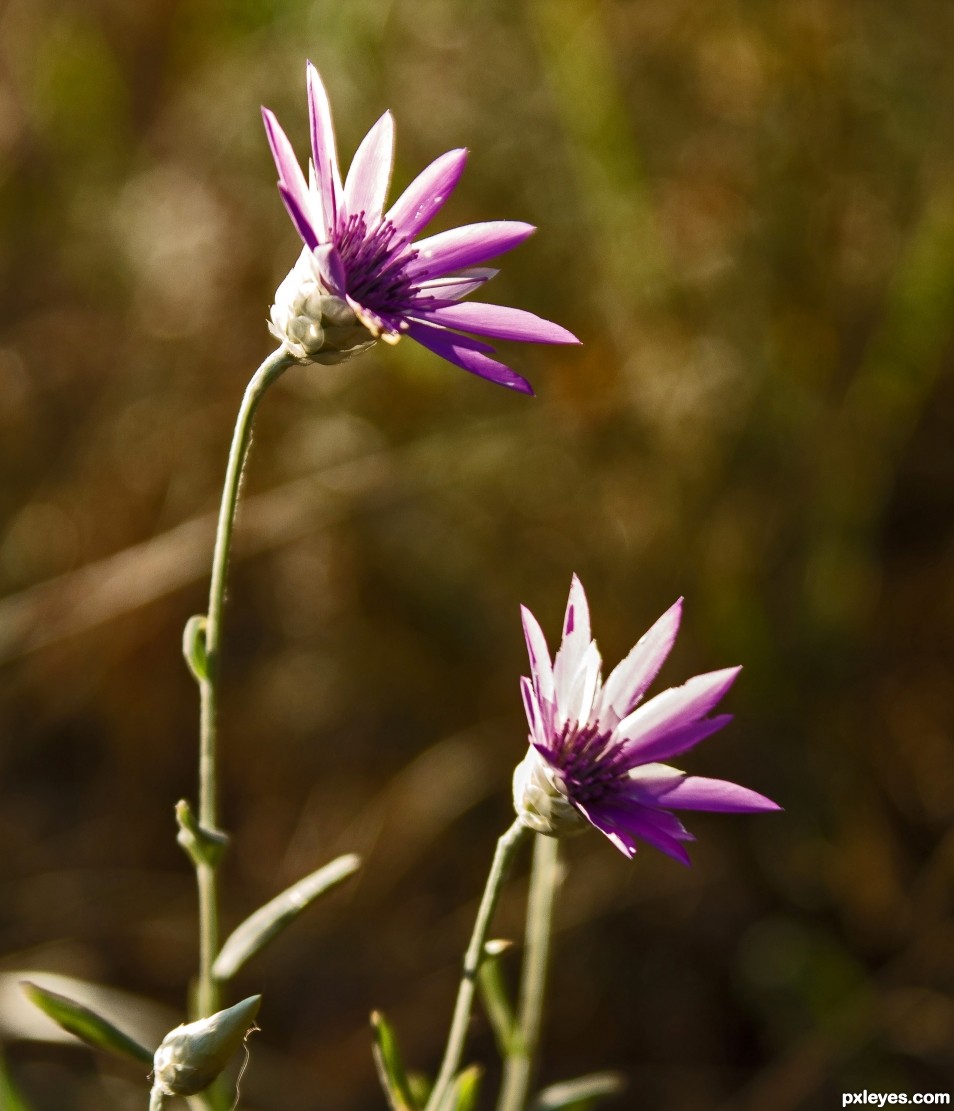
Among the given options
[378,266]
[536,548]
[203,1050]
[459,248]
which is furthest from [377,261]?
[536,548]

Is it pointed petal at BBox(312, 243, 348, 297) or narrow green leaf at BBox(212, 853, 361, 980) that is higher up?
pointed petal at BBox(312, 243, 348, 297)

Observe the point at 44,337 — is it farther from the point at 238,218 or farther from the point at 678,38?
the point at 678,38

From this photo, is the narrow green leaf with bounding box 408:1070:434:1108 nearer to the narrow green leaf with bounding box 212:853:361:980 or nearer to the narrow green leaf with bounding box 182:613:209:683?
the narrow green leaf with bounding box 212:853:361:980

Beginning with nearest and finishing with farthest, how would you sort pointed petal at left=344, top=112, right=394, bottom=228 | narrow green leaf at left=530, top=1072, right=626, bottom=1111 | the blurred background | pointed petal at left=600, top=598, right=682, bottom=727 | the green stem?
the green stem
pointed petal at left=600, top=598, right=682, bottom=727
pointed petal at left=344, top=112, right=394, bottom=228
narrow green leaf at left=530, top=1072, right=626, bottom=1111
the blurred background

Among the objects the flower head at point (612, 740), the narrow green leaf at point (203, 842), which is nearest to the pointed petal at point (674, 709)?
the flower head at point (612, 740)

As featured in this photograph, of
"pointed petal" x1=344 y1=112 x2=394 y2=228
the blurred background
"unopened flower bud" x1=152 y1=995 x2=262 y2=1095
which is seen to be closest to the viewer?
"unopened flower bud" x1=152 y1=995 x2=262 y2=1095

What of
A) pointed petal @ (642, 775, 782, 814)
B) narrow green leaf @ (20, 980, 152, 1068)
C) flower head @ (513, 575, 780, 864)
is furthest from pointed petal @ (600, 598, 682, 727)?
narrow green leaf @ (20, 980, 152, 1068)

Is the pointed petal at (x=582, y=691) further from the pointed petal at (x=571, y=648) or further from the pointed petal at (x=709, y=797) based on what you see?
the pointed petal at (x=709, y=797)

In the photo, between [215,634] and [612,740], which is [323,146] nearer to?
[215,634]
